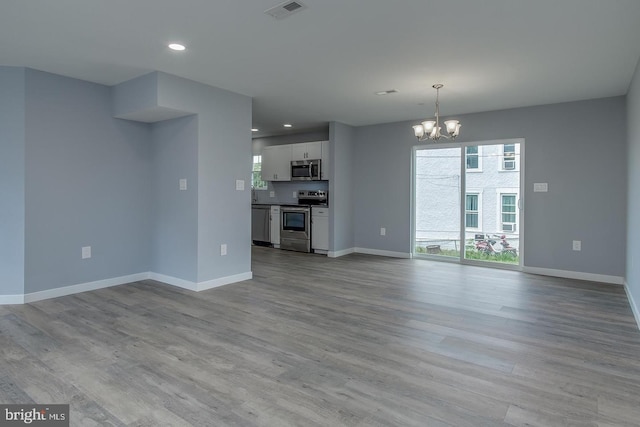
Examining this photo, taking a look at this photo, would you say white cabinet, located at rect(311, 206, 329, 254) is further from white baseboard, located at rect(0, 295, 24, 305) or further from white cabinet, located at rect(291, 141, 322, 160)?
white baseboard, located at rect(0, 295, 24, 305)

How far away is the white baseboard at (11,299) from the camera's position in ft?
12.3

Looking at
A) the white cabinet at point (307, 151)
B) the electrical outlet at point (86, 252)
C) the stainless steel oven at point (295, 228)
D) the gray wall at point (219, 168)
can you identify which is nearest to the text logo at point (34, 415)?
the gray wall at point (219, 168)

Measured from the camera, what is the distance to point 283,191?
8.21 metres

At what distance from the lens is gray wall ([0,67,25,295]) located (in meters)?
3.74

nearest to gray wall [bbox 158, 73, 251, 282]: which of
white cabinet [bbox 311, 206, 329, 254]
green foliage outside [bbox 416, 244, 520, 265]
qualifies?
white cabinet [bbox 311, 206, 329, 254]

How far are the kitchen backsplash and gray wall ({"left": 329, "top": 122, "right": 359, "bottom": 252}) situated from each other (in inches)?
25.4

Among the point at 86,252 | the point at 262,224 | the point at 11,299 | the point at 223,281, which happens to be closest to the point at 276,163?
the point at 262,224

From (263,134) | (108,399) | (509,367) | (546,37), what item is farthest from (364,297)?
(263,134)

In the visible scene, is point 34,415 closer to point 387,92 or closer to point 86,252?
point 86,252

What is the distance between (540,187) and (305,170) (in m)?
3.96

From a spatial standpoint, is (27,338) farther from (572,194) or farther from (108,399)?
(572,194)

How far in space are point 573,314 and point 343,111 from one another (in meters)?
3.97

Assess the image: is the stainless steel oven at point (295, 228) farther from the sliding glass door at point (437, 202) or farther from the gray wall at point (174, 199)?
the gray wall at point (174, 199)

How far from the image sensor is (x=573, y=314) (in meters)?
3.55
